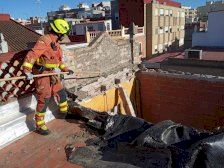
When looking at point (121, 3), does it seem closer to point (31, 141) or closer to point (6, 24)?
point (6, 24)

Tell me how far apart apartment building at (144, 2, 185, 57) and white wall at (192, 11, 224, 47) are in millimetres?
9277

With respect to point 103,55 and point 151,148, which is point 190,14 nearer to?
point 103,55

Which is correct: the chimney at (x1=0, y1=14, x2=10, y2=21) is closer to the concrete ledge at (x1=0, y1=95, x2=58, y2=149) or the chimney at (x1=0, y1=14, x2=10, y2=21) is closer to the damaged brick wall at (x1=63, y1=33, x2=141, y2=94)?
the damaged brick wall at (x1=63, y1=33, x2=141, y2=94)

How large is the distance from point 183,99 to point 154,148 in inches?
220

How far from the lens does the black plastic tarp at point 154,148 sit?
289 centimetres

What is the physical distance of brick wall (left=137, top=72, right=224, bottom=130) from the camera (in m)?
7.95

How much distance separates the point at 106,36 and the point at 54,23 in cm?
1169

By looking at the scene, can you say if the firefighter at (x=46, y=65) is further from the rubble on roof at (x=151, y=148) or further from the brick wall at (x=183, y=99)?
the brick wall at (x=183, y=99)

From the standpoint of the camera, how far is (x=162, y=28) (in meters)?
36.7

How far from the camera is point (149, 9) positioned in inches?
1267

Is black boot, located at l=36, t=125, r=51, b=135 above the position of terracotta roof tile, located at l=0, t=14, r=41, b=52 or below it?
below

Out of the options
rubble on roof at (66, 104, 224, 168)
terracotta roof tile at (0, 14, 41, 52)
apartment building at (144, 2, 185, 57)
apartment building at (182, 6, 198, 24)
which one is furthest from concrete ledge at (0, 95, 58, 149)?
apartment building at (182, 6, 198, 24)

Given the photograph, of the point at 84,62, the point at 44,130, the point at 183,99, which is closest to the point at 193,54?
the point at 84,62

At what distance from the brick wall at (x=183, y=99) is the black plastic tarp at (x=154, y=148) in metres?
4.61
